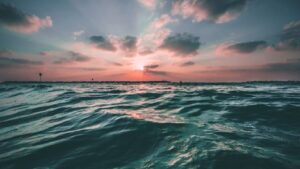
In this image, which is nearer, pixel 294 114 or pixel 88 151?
pixel 88 151

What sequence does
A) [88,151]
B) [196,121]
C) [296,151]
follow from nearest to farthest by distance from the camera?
1. [296,151]
2. [88,151]
3. [196,121]

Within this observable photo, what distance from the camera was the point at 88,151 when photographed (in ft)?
13.6

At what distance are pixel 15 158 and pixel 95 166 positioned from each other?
215 cm

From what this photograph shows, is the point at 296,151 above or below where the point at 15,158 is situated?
above

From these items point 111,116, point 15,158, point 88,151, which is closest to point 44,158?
point 15,158

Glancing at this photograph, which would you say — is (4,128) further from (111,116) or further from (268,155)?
(268,155)

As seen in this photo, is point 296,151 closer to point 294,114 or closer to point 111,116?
point 294,114

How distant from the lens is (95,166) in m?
3.42

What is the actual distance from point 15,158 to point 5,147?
1151 mm

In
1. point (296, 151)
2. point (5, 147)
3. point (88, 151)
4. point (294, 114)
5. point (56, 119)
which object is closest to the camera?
point (296, 151)

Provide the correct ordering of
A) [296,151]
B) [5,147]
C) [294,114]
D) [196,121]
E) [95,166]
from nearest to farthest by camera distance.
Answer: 1. [95,166]
2. [296,151]
3. [5,147]
4. [196,121]
5. [294,114]

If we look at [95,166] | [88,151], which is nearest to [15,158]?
[88,151]

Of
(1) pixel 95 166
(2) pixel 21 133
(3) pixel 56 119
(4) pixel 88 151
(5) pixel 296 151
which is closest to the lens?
(1) pixel 95 166

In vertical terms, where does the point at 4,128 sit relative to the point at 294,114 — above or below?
below
